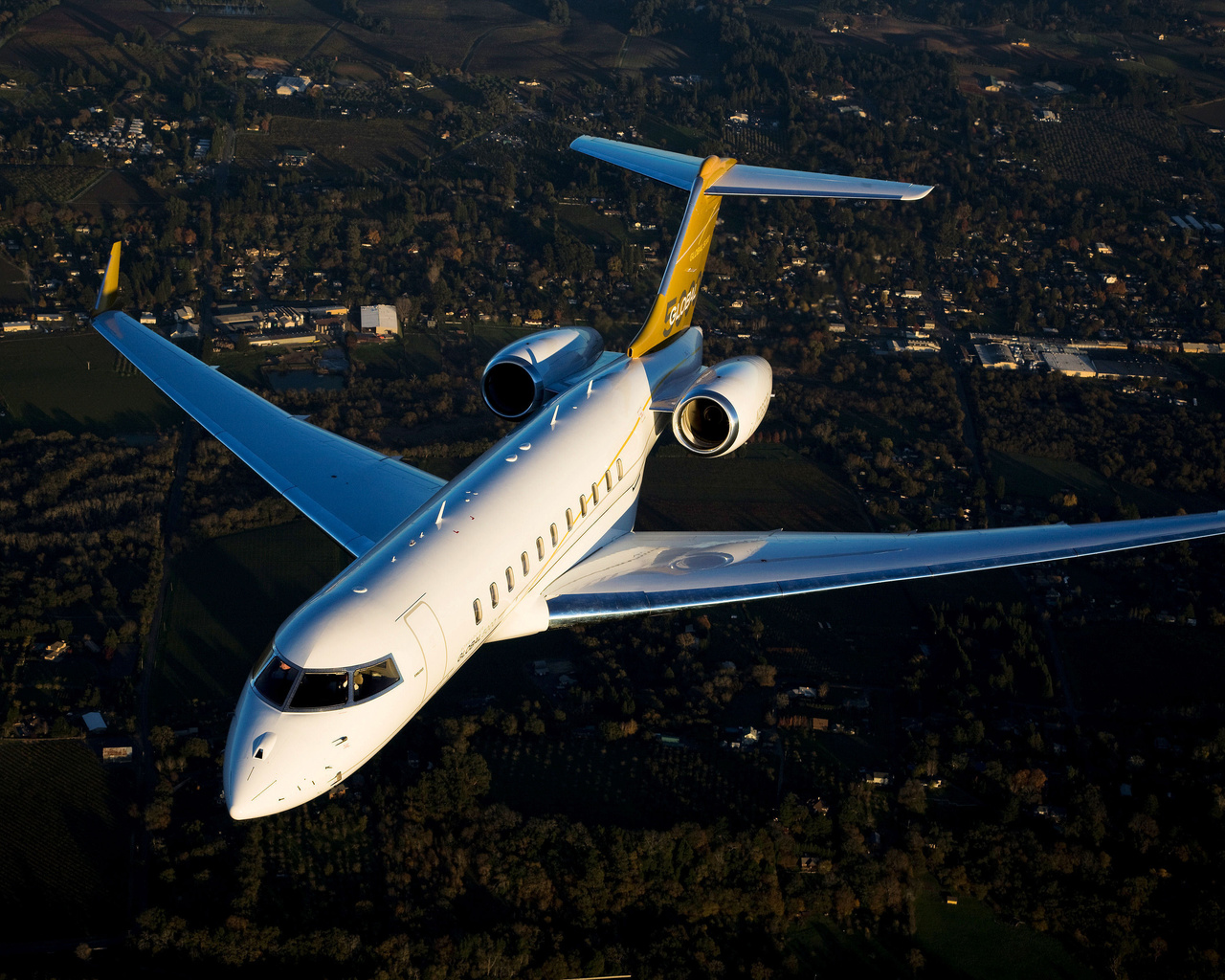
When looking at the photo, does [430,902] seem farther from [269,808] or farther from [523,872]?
[269,808]

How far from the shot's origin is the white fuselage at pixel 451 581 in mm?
18484

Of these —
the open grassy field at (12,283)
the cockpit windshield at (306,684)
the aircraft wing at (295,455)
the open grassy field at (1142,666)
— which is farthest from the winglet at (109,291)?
the open grassy field at (1142,666)

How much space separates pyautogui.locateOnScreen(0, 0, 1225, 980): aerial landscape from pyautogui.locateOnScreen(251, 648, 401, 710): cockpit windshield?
2.31 m

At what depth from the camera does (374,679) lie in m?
19.3

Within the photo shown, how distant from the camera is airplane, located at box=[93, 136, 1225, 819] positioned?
18875 mm

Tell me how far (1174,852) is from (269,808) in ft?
87.2

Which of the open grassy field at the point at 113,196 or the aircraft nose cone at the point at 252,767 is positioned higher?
the aircraft nose cone at the point at 252,767

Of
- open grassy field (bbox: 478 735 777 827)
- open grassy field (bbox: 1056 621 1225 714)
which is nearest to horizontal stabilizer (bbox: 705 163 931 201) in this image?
open grassy field (bbox: 478 735 777 827)

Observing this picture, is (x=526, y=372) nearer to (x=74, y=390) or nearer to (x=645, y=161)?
(x=645, y=161)

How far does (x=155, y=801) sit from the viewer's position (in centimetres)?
3058

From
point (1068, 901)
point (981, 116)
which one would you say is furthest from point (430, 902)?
point (981, 116)

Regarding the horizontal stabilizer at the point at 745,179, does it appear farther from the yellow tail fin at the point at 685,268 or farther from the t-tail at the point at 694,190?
the yellow tail fin at the point at 685,268

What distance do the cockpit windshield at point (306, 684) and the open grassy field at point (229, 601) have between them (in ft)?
56.8

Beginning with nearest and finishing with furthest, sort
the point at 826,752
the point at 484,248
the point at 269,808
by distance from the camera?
the point at 269,808 → the point at 826,752 → the point at 484,248
